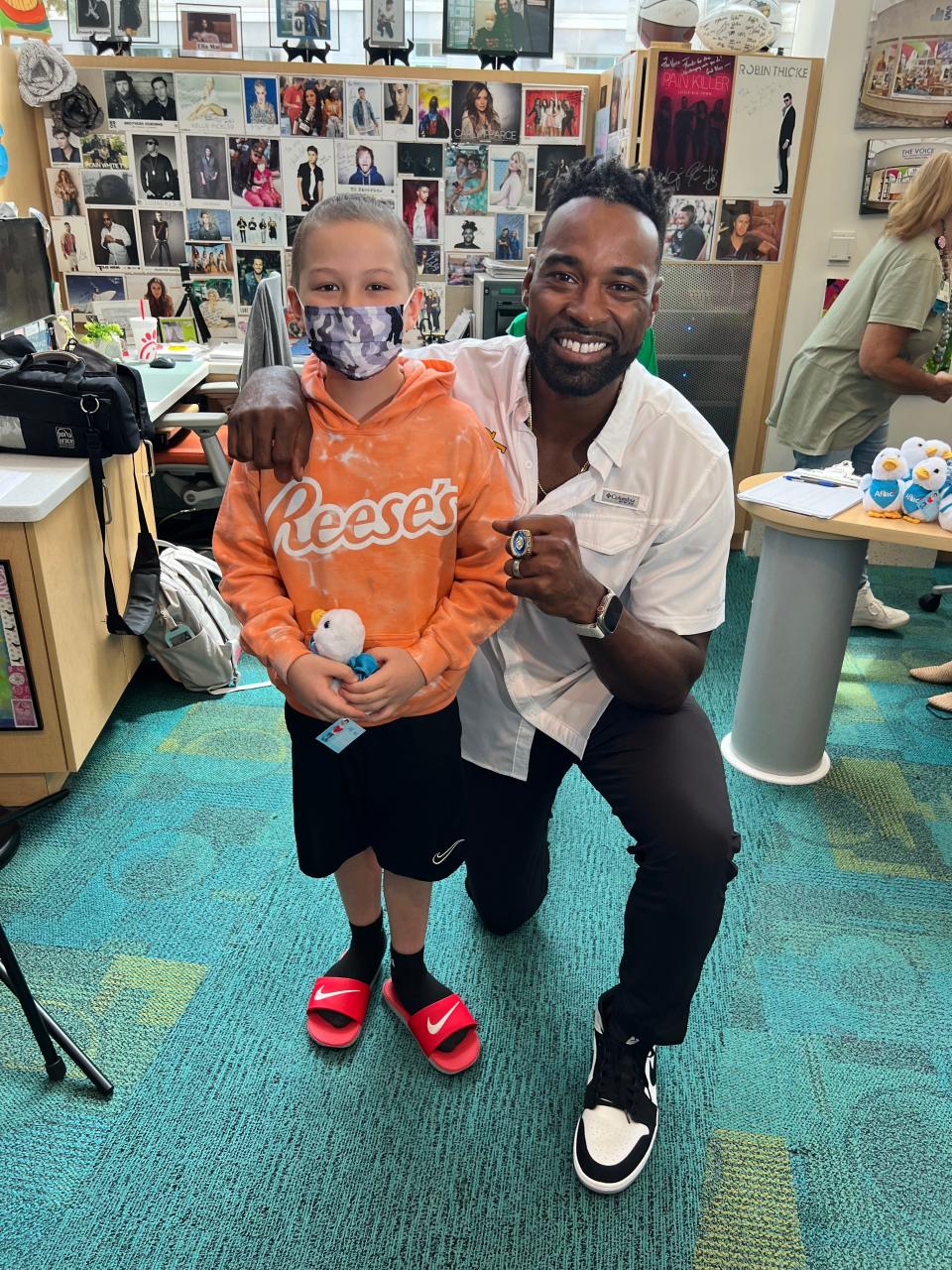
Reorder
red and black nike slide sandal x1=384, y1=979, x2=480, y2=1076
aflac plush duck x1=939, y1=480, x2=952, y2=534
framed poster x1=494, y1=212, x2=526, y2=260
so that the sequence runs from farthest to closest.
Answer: framed poster x1=494, y1=212, x2=526, y2=260 → aflac plush duck x1=939, y1=480, x2=952, y2=534 → red and black nike slide sandal x1=384, y1=979, x2=480, y2=1076

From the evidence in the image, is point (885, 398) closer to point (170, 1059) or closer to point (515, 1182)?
Answer: point (515, 1182)

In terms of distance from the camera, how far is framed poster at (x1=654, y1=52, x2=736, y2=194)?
3020mm

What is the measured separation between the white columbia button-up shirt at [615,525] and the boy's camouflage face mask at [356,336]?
0.29 m

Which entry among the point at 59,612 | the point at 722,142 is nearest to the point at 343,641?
the point at 59,612

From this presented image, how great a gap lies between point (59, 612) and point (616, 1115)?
1.46 m

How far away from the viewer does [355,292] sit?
1094 millimetres

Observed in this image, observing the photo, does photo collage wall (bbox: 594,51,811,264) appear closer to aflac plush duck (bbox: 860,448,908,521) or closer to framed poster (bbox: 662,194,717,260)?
framed poster (bbox: 662,194,717,260)

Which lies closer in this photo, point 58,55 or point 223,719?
point 223,719

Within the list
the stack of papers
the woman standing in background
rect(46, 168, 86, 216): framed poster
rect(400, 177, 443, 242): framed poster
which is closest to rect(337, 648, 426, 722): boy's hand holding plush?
the stack of papers

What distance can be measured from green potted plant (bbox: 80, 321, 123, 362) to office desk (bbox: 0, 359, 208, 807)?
3.13 feet

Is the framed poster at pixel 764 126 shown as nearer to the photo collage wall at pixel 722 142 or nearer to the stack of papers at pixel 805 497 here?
the photo collage wall at pixel 722 142

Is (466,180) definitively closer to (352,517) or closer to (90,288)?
(90,288)

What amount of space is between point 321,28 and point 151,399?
5.23 feet

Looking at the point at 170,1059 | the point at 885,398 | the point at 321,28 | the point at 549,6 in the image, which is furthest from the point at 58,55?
the point at 170,1059
